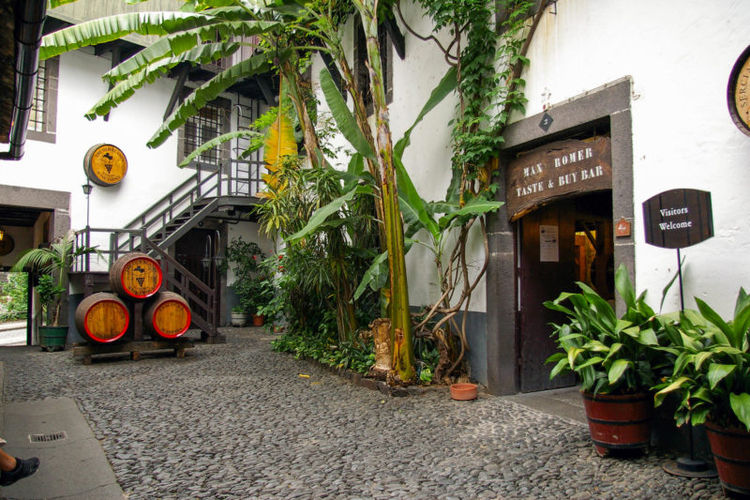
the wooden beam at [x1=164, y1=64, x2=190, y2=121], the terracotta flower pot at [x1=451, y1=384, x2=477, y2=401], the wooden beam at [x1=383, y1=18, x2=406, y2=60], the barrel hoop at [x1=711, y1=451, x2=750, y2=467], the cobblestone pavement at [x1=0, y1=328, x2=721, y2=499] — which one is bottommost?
the cobblestone pavement at [x1=0, y1=328, x2=721, y2=499]

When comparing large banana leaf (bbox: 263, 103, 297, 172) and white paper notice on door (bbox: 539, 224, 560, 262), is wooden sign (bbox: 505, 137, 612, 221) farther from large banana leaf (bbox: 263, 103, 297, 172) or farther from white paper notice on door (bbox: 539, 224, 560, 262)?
large banana leaf (bbox: 263, 103, 297, 172)

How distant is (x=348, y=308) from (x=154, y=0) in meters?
8.69

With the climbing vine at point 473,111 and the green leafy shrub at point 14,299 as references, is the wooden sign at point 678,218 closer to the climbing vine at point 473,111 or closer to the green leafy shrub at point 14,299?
the climbing vine at point 473,111

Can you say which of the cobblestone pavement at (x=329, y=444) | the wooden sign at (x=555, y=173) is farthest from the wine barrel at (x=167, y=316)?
the wooden sign at (x=555, y=173)

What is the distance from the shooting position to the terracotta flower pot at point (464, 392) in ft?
17.0

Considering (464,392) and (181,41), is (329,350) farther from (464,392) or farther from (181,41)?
(181,41)

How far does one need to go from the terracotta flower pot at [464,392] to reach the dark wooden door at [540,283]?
2.13 feet

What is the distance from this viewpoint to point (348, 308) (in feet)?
23.1

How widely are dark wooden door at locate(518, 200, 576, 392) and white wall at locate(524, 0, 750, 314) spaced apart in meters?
1.67

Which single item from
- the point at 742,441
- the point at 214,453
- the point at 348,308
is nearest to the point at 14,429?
the point at 214,453

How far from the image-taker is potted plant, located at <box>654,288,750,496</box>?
2.71 metres

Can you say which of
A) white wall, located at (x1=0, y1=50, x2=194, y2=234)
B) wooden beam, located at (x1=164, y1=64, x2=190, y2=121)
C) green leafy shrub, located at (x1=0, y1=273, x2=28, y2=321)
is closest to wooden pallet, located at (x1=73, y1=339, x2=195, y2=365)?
white wall, located at (x1=0, y1=50, x2=194, y2=234)

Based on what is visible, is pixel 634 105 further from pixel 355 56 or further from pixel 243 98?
pixel 243 98

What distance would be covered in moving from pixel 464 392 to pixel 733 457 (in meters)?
2.66
